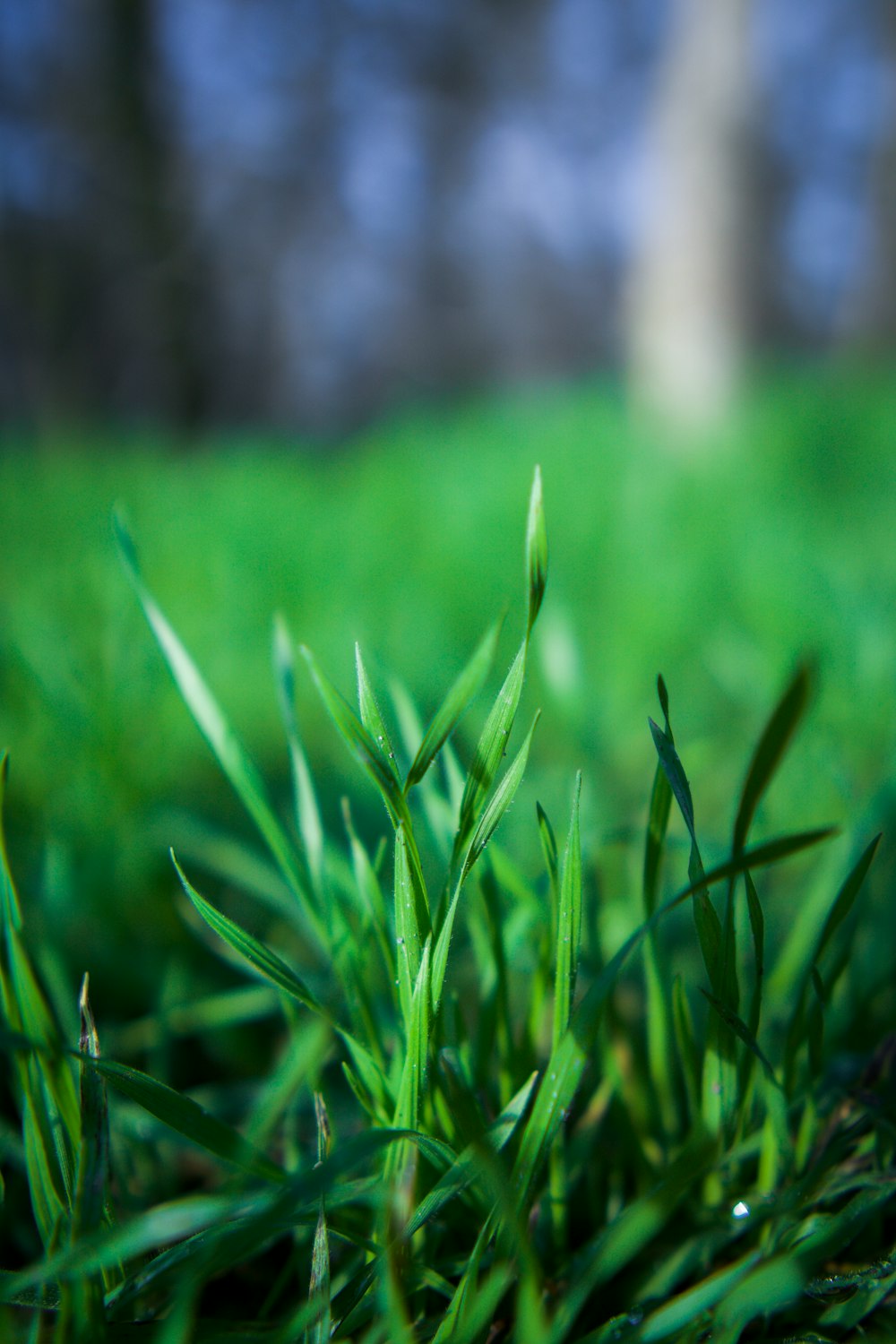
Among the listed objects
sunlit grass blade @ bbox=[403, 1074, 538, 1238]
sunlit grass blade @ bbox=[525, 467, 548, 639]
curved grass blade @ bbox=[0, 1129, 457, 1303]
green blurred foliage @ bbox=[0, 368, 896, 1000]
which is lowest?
green blurred foliage @ bbox=[0, 368, 896, 1000]

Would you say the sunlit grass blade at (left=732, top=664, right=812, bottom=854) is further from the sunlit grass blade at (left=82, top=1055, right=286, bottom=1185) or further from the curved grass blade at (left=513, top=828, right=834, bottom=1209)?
the sunlit grass blade at (left=82, top=1055, right=286, bottom=1185)

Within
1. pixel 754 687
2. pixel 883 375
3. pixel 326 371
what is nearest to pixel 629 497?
pixel 754 687

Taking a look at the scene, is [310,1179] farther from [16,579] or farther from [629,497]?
[629,497]

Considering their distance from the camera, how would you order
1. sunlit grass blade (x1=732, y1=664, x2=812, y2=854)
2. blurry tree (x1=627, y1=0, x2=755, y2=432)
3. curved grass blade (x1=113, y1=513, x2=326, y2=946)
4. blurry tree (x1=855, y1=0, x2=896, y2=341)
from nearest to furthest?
sunlit grass blade (x1=732, y1=664, x2=812, y2=854) → curved grass blade (x1=113, y1=513, x2=326, y2=946) → blurry tree (x1=627, y1=0, x2=755, y2=432) → blurry tree (x1=855, y1=0, x2=896, y2=341)

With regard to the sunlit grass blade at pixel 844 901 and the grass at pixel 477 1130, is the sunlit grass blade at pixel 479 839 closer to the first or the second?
the grass at pixel 477 1130

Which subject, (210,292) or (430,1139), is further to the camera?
(210,292)

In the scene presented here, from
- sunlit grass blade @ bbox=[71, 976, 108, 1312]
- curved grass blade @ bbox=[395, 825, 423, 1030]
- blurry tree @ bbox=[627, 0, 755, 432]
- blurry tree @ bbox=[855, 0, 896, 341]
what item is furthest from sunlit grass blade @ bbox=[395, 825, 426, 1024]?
blurry tree @ bbox=[855, 0, 896, 341]
